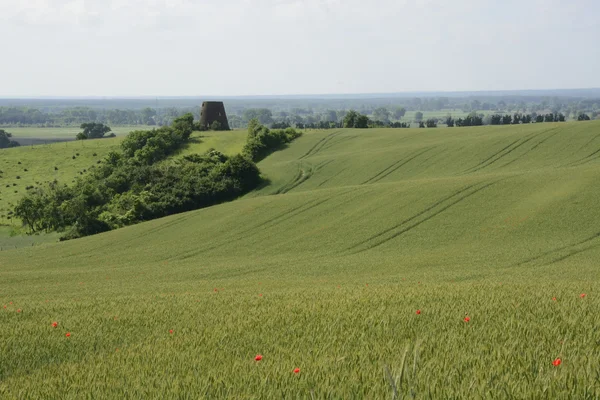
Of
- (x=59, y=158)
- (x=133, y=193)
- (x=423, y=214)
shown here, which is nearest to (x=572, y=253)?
(x=423, y=214)

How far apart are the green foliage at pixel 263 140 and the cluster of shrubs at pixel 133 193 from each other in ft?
39.3

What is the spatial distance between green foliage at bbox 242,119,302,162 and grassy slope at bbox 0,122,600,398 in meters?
22.6

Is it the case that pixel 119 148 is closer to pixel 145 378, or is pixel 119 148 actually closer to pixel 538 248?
pixel 538 248

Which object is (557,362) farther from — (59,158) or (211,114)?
(211,114)

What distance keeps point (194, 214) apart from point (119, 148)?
221 feet

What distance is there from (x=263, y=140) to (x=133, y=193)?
34237mm

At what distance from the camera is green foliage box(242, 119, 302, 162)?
11675 cm

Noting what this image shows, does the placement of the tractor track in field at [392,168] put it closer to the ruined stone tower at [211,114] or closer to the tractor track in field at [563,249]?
the tractor track in field at [563,249]

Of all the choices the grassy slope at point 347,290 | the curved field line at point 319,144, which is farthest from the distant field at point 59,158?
the grassy slope at point 347,290

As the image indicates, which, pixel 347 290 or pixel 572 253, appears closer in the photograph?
pixel 347 290

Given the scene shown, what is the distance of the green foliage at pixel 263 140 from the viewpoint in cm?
11675

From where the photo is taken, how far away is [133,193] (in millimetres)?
92938

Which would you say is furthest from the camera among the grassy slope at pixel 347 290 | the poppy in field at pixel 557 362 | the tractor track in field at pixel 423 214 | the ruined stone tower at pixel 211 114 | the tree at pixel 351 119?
the tree at pixel 351 119

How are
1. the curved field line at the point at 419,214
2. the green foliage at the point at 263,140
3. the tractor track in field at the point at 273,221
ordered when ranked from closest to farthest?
the curved field line at the point at 419,214, the tractor track in field at the point at 273,221, the green foliage at the point at 263,140
